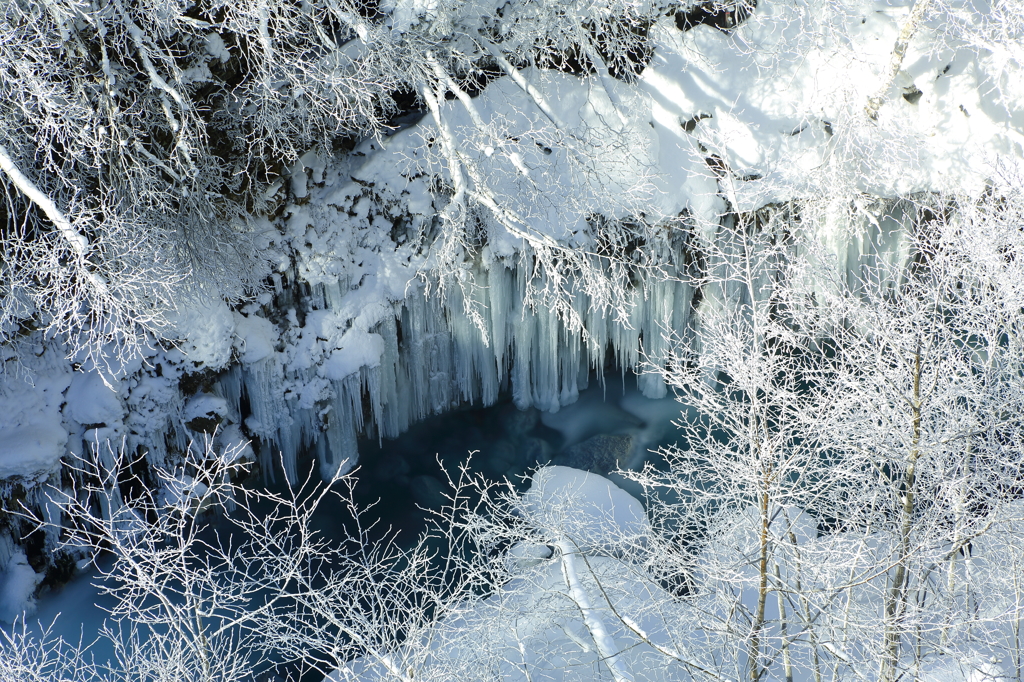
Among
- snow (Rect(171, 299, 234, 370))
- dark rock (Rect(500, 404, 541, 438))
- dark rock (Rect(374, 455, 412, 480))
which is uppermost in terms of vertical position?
snow (Rect(171, 299, 234, 370))

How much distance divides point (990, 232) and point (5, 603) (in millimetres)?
8200

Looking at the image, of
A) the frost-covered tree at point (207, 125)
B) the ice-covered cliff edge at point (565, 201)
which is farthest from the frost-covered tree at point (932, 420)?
the frost-covered tree at point (207, 125)

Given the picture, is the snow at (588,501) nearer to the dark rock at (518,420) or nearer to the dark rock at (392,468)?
the dark rock at (518,420)

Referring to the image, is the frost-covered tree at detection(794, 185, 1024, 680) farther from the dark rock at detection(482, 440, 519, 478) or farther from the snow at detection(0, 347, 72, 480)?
the snow at detection(0, 347, 72, 480)

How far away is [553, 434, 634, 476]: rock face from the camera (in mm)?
8328

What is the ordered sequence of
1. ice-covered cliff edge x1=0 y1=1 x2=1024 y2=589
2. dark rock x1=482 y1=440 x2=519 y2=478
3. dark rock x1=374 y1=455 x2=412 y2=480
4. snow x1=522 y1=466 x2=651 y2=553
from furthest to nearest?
dark rock x1=482 y1=440 x2=519 y2=478 < dark rock x1=374 y1=455 x2=412 y2=480 < ice-covered cliff edge x1=0 y1=1 x2=1024 y2=589 < snow x1=522 y1=466 x2=651 y2=553

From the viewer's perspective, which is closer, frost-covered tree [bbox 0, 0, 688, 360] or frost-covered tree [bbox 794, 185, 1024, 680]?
frost-covered tree [bbox 794, 185, 1024, 680]

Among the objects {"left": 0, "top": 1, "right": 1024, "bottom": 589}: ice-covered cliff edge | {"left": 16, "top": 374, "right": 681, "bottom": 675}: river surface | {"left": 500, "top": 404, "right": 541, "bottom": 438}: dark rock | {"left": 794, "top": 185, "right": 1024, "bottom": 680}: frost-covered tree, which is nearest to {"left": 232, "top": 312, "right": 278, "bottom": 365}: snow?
{"left": 0, "top": 1, "right": 1024, "bottom": 589}: ice-covered cliff edge

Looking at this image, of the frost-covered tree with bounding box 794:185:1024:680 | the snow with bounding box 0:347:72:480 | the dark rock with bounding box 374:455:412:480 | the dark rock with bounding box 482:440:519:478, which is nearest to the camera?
the frost-covered tree with bounding box 794:185:1024:680

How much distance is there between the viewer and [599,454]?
8.41 meters

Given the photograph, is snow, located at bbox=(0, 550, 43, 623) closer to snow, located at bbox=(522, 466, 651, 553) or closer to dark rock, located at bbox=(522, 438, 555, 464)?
snow, located at bbox=(522, 466, 651, 553)

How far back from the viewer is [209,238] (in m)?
6.45

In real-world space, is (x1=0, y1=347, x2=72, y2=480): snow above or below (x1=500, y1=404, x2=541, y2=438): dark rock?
above

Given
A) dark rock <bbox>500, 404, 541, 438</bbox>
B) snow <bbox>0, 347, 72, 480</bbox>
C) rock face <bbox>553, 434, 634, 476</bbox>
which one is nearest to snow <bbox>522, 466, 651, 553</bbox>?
rock face <bbox>553, 434, 634, 476</bbox>
